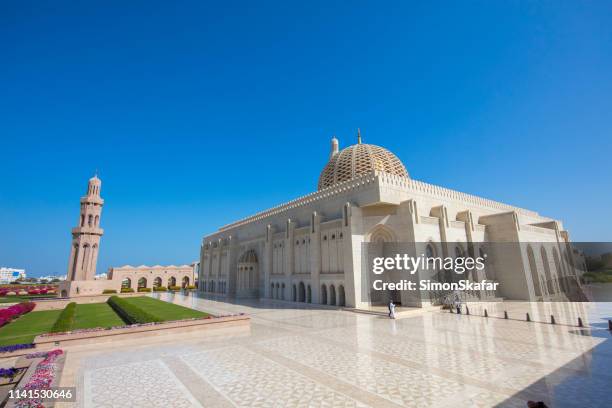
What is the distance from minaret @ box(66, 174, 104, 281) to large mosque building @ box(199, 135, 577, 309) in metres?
23.0

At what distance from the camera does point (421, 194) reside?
78.3 feet

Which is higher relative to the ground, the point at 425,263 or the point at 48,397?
the point at 425,263

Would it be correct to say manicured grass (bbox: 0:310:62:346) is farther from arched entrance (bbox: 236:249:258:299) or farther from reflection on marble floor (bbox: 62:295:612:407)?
arched entrance (bbox: 236:249:258:299)

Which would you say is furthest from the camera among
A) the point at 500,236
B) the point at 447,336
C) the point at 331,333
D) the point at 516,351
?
the point at 500,236

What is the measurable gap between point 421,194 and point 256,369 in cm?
1921

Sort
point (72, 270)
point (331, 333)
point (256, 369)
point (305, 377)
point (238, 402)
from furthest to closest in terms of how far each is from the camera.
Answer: point (72, 270)
point (331, 333)
point (256, 369)
point (305, 377)
point (238, 402)

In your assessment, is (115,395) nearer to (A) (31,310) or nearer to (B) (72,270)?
(A) (31,310)

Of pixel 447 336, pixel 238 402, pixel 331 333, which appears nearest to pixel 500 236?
pixel 447 336

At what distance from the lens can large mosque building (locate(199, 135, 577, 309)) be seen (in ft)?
70.7

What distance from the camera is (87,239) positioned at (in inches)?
1641

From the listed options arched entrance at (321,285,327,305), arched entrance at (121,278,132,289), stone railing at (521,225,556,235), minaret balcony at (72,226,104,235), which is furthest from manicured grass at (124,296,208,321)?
arched entrance at (121,278,132,289)

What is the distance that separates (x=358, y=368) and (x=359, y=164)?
882 inches

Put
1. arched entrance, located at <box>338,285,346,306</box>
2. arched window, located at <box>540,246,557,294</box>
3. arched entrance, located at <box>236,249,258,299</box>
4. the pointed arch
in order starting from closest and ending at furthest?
the pointed arch, arched entrance, located at <box>338,285,346,306</box>, arched window, located at <box>540,246,557,294</box>, arched entrance, located at <box>236,249,258,299</box>

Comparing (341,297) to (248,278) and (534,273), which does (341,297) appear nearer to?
(248,278)
